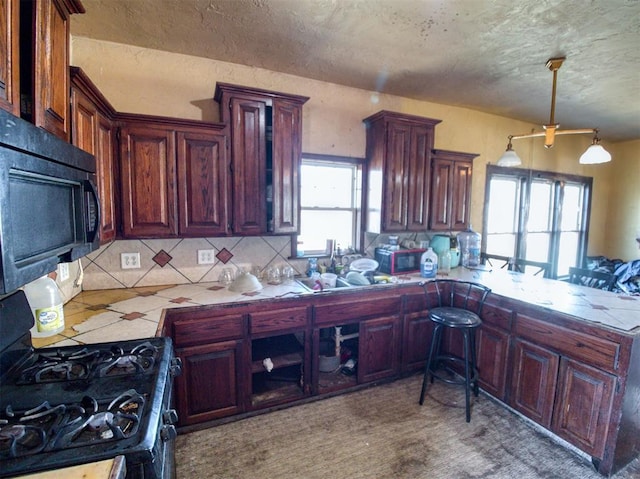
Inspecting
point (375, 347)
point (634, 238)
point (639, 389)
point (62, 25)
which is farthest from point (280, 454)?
point (634, 238)

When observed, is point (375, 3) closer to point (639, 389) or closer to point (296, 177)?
point (296, 177)

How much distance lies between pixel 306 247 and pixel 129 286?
4.82ft

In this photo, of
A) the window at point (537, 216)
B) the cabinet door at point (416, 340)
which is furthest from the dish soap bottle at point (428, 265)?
the window at point (537, 216)

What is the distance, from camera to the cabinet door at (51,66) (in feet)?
3.03

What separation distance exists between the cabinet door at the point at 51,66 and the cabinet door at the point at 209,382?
4.53 ft

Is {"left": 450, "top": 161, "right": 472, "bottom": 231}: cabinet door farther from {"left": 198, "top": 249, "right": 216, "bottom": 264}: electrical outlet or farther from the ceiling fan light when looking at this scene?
{"left": 198, "top": 249, "right": 216, "bottom": 264}: electrical outlet

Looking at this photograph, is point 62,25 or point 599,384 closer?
point 62,25

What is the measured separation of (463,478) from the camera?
1.70 m

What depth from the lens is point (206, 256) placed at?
252cm

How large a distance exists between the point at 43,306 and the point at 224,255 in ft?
4.13

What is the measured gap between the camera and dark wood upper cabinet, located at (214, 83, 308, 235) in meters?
2.21

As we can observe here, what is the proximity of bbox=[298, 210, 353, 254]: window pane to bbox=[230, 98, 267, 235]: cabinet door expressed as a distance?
2.10 ft

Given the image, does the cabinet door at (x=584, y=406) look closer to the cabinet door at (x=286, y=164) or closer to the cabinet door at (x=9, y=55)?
the cabinet door at (x=286, y=164)

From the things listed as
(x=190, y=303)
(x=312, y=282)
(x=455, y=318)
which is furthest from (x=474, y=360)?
(x=190, y=303)
